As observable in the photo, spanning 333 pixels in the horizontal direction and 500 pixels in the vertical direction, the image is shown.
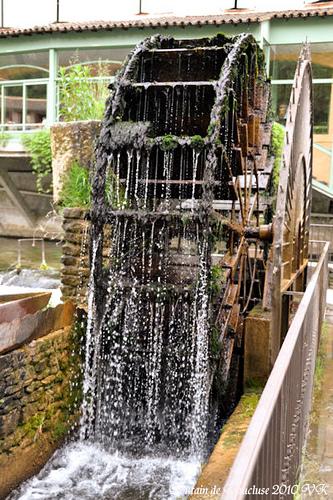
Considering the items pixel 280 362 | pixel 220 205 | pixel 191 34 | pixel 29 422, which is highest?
pixel 191 34

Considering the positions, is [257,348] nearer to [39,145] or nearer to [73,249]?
[73,249]

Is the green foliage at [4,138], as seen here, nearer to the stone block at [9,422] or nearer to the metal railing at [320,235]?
the metal railing at [320,235]

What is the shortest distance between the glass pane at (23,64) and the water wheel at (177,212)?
388 inches

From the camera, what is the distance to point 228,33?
43.2 ft

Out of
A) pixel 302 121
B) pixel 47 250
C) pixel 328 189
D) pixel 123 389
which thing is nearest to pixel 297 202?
pixel 302 121

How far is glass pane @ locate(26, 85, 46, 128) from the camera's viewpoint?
21156 mm

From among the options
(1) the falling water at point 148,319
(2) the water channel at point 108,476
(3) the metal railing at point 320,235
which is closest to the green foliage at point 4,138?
(3) the metal railing at point 320,235

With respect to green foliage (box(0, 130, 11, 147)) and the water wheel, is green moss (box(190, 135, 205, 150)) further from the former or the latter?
green foliage (box(0, 130, 11, 147))

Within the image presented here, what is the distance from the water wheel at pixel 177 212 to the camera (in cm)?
513

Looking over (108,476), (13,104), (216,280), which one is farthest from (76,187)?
(13,104)

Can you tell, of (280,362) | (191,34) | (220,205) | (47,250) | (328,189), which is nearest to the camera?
(280,362)

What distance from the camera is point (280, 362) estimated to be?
6.57 ft

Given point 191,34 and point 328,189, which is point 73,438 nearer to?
point 328,189

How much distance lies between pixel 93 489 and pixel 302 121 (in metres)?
4.20
